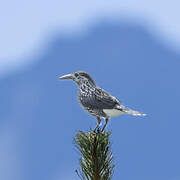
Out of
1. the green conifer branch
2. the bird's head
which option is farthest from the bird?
the green conifer branch

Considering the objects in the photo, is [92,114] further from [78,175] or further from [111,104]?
[78,175]

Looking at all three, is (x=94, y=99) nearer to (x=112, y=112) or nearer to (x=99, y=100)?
(x=99, y=100)

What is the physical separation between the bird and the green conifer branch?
1412 mm

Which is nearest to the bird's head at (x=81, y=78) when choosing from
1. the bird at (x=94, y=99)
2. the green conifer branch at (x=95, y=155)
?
the bird at (x=94, y=99)

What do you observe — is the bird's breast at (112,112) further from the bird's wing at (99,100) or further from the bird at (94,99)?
the bird's wing at (99,100)

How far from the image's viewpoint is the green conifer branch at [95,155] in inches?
271

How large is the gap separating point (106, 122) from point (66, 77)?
0.98 meters

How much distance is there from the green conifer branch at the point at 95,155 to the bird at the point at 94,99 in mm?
1412

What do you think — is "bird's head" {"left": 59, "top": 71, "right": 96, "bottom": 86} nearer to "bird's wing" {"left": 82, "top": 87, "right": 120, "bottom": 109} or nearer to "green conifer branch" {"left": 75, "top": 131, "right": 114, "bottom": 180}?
"bird's wing" {"left": 82, "top": 87, "right": 120, "bottom": 109}

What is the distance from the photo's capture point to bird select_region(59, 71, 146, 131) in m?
8.73

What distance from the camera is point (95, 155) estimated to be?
702 cm

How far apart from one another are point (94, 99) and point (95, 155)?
2054 mm

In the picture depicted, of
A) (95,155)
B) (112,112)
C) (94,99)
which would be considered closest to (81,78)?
(94,99)

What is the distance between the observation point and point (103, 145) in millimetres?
7098
